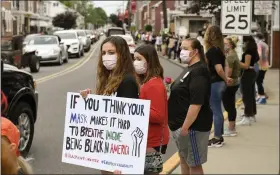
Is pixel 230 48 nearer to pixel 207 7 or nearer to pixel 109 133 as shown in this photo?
pixel 207 7

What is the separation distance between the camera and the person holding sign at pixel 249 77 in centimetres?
384

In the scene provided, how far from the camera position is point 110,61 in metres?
1.83

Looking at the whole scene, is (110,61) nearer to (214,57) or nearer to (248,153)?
(214,57)

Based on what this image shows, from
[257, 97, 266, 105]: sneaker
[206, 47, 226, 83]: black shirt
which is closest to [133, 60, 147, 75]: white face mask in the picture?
[206, 47, 226, 83]: black shirt

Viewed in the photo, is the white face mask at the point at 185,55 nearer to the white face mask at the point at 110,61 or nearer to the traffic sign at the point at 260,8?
the white face mask at the point at 110,61

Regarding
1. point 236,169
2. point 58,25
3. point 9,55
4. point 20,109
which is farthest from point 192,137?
point 58,25

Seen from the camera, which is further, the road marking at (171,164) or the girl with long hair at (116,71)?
the road marking at (171,164)

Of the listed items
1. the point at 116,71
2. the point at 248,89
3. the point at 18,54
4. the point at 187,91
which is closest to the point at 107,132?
the point at 116,71

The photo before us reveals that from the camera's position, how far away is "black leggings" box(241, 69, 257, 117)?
20.4 feet

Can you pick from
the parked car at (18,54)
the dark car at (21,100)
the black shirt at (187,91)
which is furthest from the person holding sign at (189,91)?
the parked car at (18,54)

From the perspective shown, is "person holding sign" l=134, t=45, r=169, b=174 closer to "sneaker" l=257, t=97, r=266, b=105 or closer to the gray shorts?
the gray shorts

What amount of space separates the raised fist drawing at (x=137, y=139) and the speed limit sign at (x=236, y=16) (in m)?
0.90

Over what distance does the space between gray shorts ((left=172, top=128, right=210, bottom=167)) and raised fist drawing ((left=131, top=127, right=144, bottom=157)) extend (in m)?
0.49

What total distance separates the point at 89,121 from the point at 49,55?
2037 cm
